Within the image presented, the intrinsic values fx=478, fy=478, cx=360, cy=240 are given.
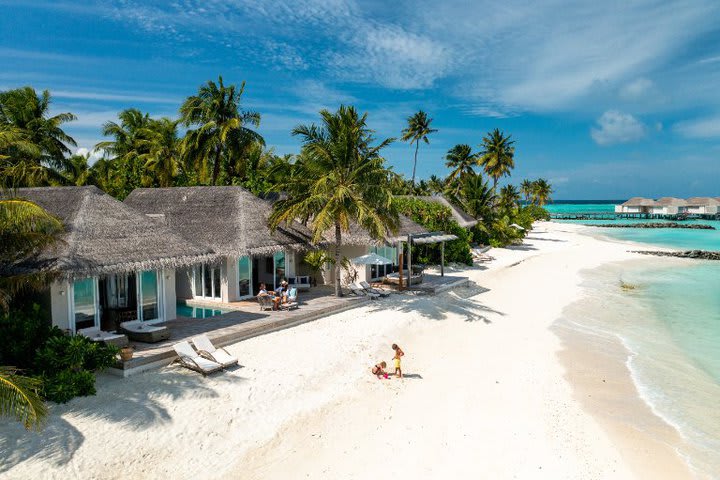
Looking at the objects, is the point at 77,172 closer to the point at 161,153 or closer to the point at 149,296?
the point at 161,153

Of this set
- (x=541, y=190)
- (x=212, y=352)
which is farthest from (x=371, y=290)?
(x=541, y=190)

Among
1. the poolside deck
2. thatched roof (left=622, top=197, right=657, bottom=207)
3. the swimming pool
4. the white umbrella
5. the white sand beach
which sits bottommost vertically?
the white sand beach

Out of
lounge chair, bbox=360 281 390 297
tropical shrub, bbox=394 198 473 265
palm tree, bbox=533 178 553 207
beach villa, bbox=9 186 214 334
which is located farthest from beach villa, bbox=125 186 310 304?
palm tree, bbox=533 178 553 207

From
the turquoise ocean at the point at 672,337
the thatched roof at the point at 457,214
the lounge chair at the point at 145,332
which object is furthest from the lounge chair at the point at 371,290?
the thatched roof at the point at 457,214

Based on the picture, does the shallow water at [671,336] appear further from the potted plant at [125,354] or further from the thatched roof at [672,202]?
the thatched roof at [672,202]

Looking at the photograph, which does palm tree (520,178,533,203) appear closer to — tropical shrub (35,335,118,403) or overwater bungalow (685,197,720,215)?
overwater bungalow (685,197,720,215)

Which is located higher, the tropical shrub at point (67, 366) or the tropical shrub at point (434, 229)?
the tropical shrub at point (434, 229)
